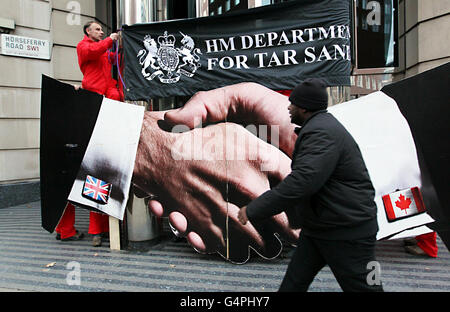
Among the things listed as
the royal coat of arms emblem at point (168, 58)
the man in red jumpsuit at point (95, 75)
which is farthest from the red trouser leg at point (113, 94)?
the royal coat of arms emblem at point (168, 58)

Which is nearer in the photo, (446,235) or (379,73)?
(446,235)

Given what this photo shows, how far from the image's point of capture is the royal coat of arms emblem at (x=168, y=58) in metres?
4.37

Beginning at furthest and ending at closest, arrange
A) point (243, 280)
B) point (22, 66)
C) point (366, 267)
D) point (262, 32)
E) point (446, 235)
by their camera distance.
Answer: point (22, 66) → point (262, 32) → point (243, 280) → point (446, 235) → point (366, 267)

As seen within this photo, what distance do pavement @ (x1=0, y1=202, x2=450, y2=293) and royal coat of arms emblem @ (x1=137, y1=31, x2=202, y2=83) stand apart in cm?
245

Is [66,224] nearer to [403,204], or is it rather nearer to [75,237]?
[75,237]

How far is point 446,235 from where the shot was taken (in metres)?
3.43

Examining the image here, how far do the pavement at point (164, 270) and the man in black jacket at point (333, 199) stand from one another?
1.48 meters

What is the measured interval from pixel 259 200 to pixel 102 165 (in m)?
3.09

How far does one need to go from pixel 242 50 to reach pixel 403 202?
2.59m

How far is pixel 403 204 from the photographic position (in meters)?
3.59

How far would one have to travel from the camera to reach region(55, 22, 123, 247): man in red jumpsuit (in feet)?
15.8

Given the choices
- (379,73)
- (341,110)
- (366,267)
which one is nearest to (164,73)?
(341,110)

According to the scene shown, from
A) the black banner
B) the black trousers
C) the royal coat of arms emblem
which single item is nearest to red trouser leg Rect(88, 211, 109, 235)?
the black banner

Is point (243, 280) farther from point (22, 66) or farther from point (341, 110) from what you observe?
point (22, 66)
